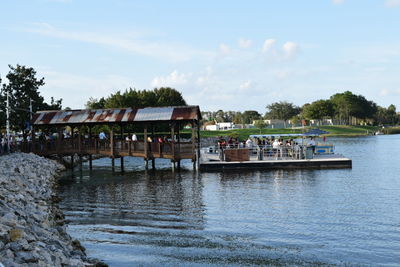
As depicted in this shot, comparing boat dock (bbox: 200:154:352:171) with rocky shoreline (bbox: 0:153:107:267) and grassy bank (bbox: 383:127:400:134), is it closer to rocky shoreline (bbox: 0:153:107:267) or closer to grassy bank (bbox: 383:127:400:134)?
rocky shoreline (bbox: 0:153:107:267)

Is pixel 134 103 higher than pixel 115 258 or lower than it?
higher

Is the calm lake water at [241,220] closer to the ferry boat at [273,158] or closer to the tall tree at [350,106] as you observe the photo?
the ferry boat at [273,158]

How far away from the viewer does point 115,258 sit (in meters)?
12.7

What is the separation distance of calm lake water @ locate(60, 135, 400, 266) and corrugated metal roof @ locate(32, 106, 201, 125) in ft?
20.7

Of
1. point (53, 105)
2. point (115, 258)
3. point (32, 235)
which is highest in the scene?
point (53, 105)

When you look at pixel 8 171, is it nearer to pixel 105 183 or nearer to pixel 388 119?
pixel 105 183

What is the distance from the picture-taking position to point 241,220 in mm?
17016

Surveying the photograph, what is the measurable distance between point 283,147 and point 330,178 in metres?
7.69

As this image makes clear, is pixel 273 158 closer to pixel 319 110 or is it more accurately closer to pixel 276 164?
pixel 276 164

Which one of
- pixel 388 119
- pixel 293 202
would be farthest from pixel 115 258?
pixel 388 119

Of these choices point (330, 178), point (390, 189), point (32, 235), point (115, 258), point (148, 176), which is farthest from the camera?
point (148, 176)

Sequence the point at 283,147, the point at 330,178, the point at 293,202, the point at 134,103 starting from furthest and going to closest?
the point at 134,103
the point at 283,147
the point at 330,178
the point at 293,202

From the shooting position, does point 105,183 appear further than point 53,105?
No

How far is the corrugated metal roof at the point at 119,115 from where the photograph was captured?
34.4 m
